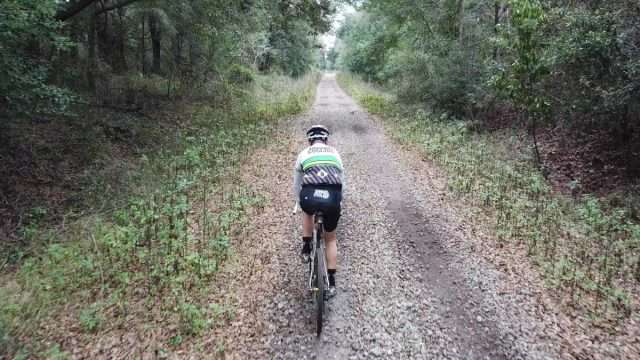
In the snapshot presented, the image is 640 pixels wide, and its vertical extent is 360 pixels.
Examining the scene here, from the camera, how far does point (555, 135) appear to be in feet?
40.2

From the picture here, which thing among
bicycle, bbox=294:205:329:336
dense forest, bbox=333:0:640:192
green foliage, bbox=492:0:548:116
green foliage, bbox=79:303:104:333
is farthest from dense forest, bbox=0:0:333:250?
green foliage, bbox=492:0:548:116

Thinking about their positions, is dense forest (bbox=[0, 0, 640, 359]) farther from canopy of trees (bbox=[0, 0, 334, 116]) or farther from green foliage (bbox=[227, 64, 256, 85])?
green foliage (bbox=[227, 64, 256, 85])

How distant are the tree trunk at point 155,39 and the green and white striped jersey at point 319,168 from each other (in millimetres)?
11723

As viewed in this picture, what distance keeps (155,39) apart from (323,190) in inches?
570

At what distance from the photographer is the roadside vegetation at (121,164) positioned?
5129 mm

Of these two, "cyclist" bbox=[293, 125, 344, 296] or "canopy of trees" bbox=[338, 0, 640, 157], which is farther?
"canopy of trees" bbox=[338, 0, 640, 157]

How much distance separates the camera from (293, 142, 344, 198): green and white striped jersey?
4.92 m

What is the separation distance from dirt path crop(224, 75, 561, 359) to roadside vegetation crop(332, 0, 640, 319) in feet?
3.44

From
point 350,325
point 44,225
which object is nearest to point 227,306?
point 350,325

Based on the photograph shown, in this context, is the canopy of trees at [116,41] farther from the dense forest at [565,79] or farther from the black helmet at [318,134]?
the dense forest at [565,79]

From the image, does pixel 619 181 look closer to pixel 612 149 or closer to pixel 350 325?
pixel 612 149

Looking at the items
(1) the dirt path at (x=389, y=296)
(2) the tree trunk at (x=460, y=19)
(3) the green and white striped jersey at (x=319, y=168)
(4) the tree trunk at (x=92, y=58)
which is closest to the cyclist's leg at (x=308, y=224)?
(3) the green and white striped jersey at (x=319, y=168)

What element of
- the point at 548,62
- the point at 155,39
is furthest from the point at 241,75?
the point at 548,62

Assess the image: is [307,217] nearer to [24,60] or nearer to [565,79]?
[24,60]
